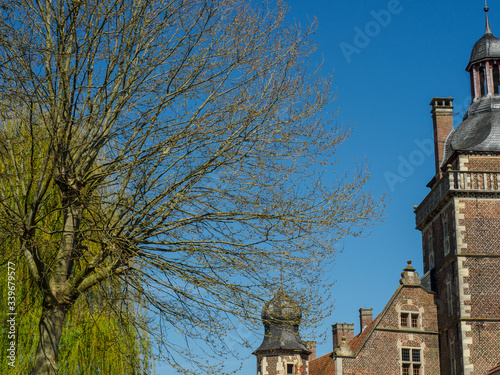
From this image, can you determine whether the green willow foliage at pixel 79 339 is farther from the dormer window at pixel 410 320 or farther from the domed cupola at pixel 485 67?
the domed cupola at pixel 485 67

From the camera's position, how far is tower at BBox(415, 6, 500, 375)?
25.8m

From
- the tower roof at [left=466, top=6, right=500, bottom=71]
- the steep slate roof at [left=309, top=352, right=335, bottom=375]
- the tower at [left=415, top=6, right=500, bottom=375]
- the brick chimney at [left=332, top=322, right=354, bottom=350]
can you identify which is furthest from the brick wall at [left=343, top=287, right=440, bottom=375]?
the brick chimney at [left=332, top=322, right=354, bottom=350]

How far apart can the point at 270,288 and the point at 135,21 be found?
13.2ft

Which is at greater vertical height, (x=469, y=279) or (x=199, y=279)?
(x=469, y=279)

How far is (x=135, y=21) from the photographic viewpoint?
10.1 metres

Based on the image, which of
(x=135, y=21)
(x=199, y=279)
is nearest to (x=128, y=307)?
(x=199, y=279)

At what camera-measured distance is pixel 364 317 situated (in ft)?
135

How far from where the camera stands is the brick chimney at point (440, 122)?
31.5 m

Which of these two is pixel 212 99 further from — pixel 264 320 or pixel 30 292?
pixel 30 292

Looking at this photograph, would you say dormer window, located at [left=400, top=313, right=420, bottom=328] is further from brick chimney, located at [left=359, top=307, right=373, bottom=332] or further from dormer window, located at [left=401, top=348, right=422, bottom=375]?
brick chimney, located at [left=359, top=307, right=373, bottom=332]

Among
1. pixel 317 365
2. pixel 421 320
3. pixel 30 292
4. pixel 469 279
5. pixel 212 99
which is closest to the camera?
pixel 212 99

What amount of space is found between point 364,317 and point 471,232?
15468mm

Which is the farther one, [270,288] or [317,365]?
[317,365]

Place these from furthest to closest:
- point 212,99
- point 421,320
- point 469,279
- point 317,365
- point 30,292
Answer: point 317,365 < point 421,320 < point 469,279 < point 30,292 < point 212,99
